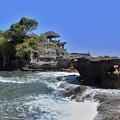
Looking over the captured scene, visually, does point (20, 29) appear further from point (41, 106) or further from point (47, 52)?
point (41, 106)

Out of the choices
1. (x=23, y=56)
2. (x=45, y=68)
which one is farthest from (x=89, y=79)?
(x=23, y=56)

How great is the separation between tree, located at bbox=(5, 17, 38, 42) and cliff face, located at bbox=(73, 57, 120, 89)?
37.4m

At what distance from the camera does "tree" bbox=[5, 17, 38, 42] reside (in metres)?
74.8

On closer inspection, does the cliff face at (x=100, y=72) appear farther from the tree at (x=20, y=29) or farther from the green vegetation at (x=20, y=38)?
the tree at (x=20, y=29)

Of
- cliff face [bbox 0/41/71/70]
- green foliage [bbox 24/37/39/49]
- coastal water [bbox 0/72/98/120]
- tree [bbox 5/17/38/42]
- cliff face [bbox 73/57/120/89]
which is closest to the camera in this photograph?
coastal water [bbox 0/72/98/120]

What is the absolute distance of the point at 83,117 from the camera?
20359 mm

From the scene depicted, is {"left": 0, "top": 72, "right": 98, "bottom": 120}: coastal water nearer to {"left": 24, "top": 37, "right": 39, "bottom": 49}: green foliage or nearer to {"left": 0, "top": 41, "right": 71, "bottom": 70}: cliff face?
{"left": 0, "top": 41, "right": 71, "bottom": 70}: cliff face

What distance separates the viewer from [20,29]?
74.7 meters

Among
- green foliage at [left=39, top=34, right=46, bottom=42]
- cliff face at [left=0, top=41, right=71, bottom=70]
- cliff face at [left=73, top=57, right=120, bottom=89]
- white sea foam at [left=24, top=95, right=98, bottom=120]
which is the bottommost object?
white sea foam at [left=24, top=95, right=98, bottom=120]

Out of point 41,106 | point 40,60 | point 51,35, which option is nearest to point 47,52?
point 40,60

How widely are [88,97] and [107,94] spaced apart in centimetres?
165

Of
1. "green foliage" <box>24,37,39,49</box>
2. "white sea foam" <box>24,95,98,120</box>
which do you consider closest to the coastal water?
"white sea foam" <box>24,95,98,120</box>

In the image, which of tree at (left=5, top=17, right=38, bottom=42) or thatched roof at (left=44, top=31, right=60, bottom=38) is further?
thatched roof at (left=44, top=31, right=60, bottom=38)

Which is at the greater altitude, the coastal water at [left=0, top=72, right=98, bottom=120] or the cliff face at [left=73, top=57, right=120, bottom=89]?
the cliff face at [left=73, top=57, right=120, bottom=89]
